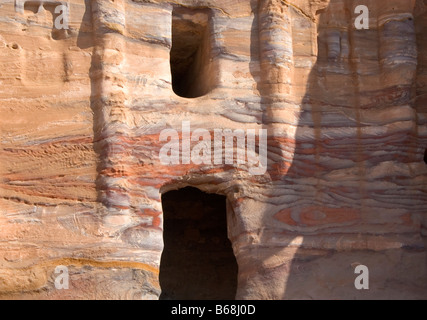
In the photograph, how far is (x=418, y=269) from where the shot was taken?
9.04 m

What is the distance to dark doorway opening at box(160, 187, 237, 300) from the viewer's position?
11094 mm

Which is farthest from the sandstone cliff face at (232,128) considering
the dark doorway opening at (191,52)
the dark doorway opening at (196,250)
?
the dark doorway opening at (196,250)

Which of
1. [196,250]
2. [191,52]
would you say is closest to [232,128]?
[191,52]

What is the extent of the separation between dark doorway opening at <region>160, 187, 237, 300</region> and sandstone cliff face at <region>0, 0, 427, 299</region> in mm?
2210

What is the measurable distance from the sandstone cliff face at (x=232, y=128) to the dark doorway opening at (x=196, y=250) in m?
2.21

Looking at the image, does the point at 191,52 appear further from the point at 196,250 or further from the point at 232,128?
the point at 196,250

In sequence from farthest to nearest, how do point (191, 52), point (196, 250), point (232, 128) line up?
point (196, 250) < point (191, 52) < point (232, 128)

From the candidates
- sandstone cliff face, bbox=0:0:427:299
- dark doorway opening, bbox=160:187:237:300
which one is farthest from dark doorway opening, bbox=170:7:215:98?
dark doorway opening, bbox=160:187:237:300

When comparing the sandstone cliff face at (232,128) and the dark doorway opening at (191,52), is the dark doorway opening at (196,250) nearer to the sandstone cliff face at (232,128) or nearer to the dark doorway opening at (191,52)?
the dark doorway opening at (191,52)

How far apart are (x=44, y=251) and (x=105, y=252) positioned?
647mm

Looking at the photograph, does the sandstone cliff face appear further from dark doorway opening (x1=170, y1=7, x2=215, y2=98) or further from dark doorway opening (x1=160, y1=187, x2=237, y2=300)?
dark doorway opening (x1=160, y1=187, x2=237, y2=300)

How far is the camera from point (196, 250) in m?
11.3

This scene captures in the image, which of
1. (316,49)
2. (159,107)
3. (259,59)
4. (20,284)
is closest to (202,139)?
(159,107)

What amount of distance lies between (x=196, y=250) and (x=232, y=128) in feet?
9.04
